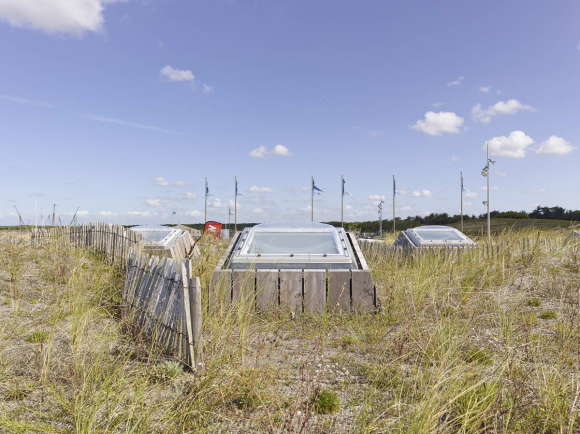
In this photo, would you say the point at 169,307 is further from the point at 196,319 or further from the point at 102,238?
the point at 102,238

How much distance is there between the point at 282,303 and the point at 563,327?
3418 mm

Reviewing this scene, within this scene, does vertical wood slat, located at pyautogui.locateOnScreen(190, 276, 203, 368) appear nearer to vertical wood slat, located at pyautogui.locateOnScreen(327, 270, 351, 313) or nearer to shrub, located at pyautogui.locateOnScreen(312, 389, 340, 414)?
shrub, located at pyautogui.locateOnScreen(312, 389, 340, 414)

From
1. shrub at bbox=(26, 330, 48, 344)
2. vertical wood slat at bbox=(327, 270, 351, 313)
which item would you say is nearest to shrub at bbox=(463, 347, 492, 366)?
vertical wood slat at bbox=(327, 270, 351, 313)

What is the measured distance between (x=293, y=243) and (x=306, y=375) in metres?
3.51

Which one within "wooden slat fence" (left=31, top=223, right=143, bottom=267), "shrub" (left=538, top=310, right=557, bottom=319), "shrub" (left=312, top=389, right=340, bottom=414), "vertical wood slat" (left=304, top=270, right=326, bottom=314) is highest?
"wooden slat fence" (left=31, top=223, right=143, bottom=267)

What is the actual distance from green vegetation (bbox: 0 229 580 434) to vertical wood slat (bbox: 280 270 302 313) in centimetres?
24

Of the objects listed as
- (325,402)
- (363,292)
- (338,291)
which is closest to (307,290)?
(338,291)

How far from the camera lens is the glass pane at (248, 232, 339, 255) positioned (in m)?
6.92

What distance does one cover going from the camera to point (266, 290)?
6105 mm

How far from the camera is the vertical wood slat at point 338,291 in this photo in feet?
20.0

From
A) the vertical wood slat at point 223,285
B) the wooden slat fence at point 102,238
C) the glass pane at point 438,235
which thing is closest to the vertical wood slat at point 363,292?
the vertical wood slat at point 223,285

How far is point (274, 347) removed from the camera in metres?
4.46

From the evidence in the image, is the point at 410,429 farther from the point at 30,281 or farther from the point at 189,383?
the point at 30,281

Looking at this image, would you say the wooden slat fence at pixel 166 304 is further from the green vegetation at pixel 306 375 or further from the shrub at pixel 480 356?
the shrub at pixel 480 356
